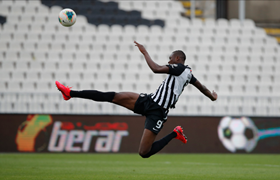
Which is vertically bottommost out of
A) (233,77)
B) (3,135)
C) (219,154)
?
(219,154)

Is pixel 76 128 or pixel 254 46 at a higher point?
pixel 254 46

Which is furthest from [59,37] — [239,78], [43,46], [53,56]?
[239,78]

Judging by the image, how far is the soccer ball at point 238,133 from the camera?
1462 cm

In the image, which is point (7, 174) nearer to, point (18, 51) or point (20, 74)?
point (20, 74)

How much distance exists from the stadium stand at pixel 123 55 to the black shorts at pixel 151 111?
798 cm

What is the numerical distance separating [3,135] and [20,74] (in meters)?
3.31

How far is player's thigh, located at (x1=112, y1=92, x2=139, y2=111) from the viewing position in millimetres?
6914

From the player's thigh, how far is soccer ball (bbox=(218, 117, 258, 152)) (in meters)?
8.23

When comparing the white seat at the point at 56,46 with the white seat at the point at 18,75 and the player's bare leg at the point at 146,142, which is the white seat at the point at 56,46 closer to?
the white seat at the point at 18,75

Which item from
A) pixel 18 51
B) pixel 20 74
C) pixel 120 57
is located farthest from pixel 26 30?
pixel 120 57

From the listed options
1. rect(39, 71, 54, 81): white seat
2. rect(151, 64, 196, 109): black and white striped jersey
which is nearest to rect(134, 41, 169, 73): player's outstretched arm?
rect(151, 64, 196, 109): black and white striped jersey

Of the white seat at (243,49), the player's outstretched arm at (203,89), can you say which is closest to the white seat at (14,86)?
the white seat at (243,49)

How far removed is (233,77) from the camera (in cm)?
1747

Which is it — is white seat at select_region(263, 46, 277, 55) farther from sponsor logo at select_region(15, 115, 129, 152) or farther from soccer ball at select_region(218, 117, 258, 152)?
sponsor logo at select_region(15, 115, 129, 152)
